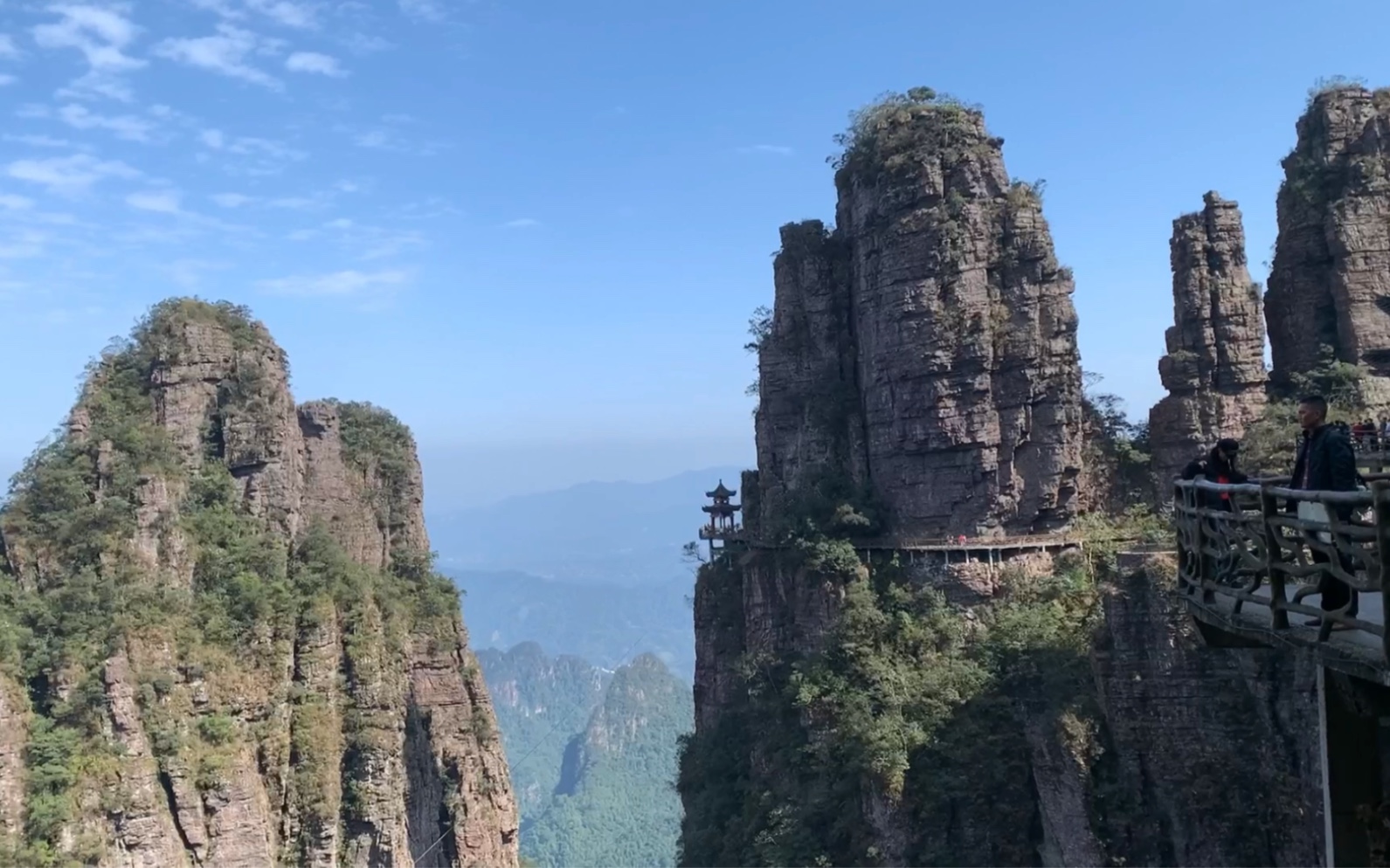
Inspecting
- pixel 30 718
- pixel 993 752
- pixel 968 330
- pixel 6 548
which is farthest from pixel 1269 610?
pixel 6 548

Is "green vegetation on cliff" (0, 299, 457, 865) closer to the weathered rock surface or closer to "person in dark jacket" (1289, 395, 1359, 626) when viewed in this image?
the weathered rock surface

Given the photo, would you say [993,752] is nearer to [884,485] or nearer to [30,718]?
[884,485]

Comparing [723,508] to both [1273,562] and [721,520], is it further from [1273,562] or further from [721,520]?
[1273,562]

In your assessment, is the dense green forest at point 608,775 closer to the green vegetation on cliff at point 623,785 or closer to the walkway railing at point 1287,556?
the green vegetation on cliff at point 623,785

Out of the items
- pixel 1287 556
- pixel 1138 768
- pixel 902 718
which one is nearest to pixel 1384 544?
pixel 1287 556

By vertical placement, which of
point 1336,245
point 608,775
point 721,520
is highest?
point 1336,245

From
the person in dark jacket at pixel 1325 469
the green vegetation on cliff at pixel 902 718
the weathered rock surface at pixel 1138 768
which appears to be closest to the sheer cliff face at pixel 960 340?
the green vegetation on cliff at pixel 902 718

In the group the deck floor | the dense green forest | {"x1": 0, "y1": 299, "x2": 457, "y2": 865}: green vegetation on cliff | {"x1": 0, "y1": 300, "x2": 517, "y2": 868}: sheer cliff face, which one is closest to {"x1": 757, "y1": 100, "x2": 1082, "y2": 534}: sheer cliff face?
{"x1": 0, "y1": 300, "x2": 517, "y2": 868}: sheer cliff face
